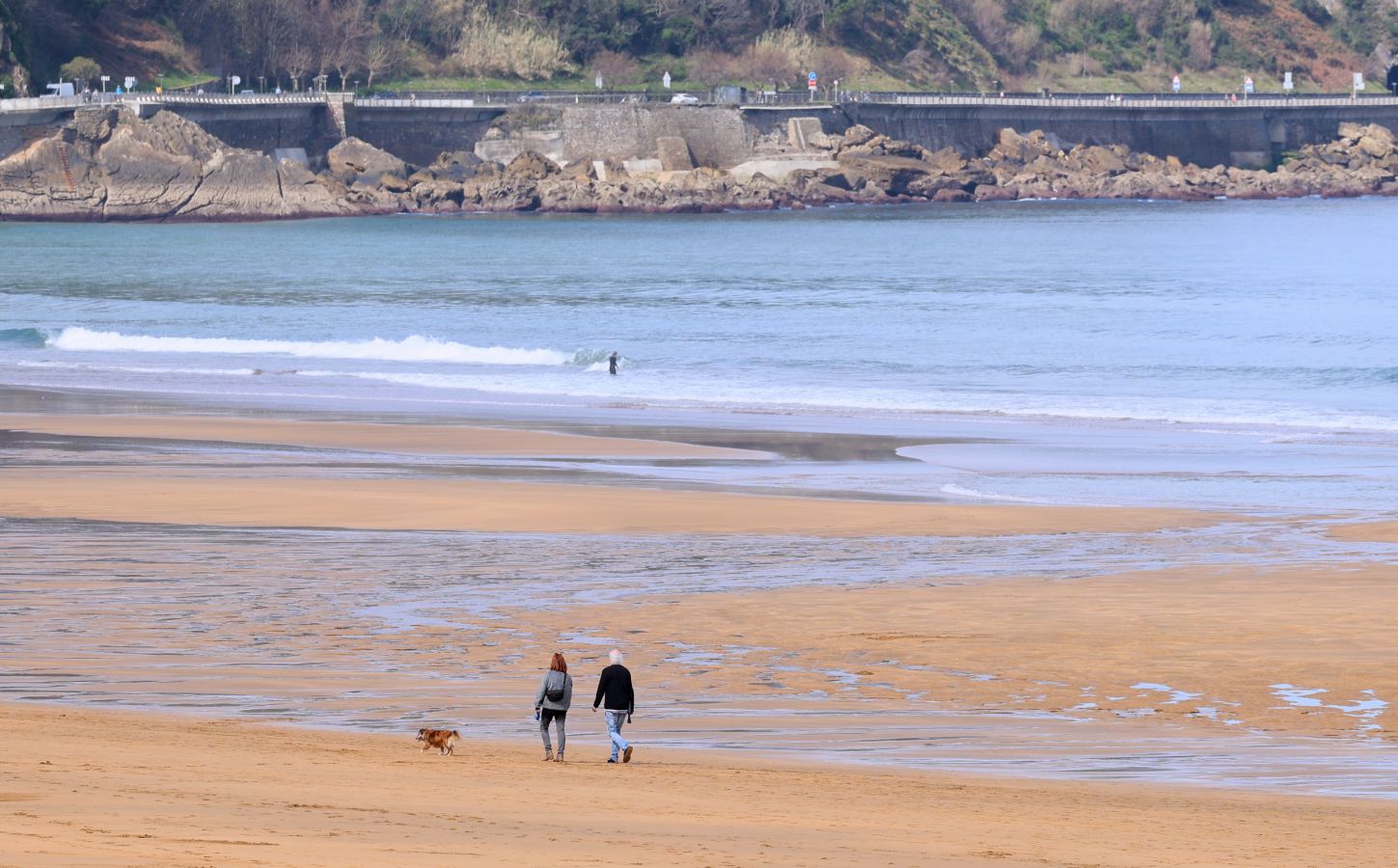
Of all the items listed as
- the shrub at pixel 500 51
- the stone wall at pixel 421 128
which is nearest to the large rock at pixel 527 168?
the stone wall at pixel 421 128

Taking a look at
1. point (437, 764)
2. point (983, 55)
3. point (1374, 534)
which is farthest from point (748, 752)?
point (983, 55)

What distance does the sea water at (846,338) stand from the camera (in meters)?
24.3

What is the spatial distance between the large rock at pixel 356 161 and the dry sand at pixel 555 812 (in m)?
92.4

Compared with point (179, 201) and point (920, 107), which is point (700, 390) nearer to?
point (179, 201)

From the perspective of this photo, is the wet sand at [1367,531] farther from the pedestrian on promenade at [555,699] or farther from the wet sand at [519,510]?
the pedestrian on promenade at [555,699]

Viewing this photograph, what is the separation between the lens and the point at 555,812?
837 centimetres

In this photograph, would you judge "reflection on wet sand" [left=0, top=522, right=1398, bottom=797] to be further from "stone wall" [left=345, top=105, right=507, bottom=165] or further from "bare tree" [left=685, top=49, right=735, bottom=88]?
"bare tree" [left=685, top=49, right=735, bottom=88]

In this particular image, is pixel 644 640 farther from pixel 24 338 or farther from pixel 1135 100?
pixel 1135 100

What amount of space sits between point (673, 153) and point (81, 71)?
1349 inches

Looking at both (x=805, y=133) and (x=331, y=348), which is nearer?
(x=331, y=348)

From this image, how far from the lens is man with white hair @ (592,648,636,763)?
9.88 meters

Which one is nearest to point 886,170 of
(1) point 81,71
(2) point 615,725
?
(1) point 81,71

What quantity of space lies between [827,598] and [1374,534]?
623cm

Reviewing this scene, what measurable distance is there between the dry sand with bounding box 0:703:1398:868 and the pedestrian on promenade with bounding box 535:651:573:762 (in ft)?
0.47
